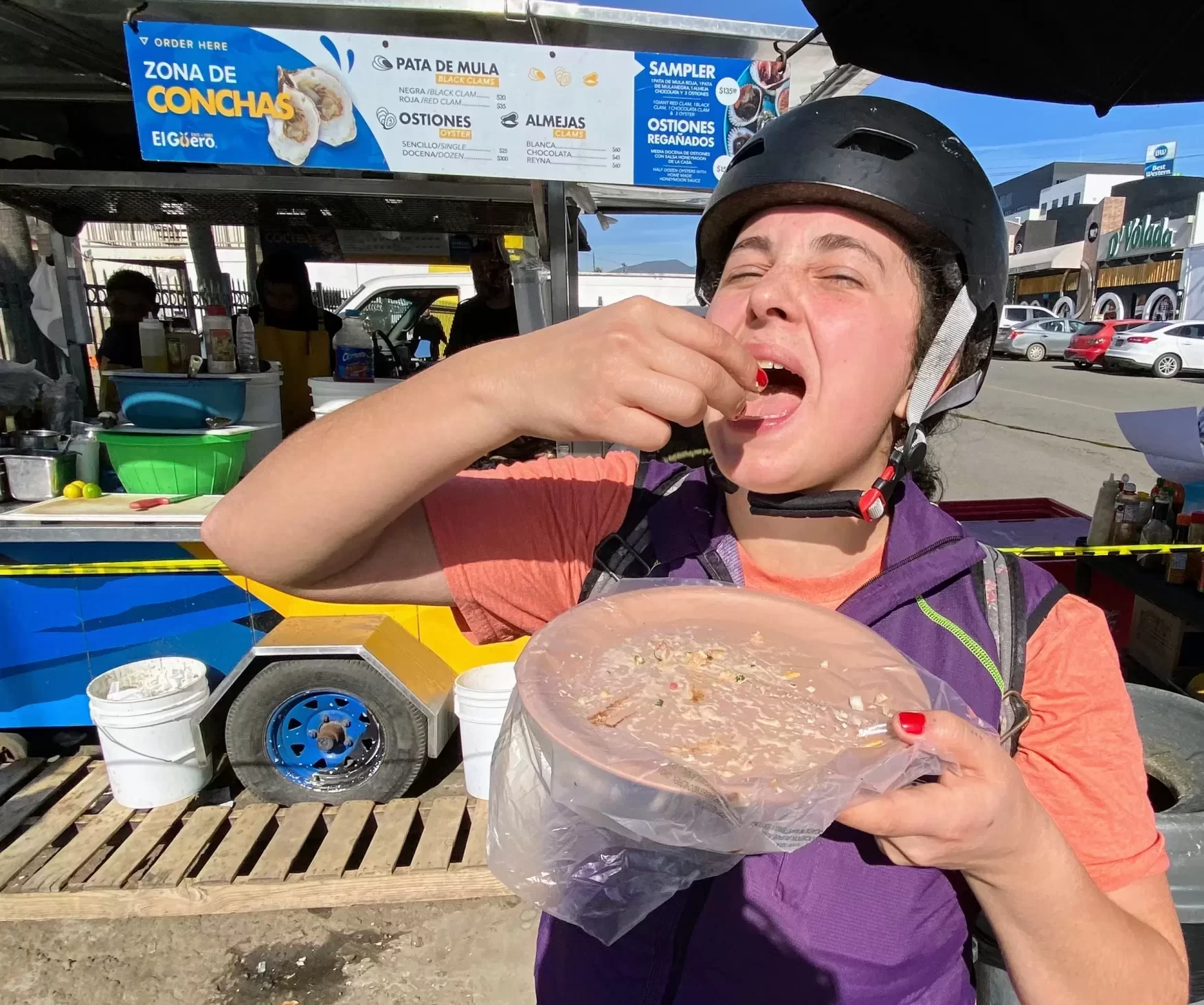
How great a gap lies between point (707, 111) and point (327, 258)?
4.37 metres

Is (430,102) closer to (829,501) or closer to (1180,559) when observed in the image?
(829,501)

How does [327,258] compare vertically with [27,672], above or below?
above

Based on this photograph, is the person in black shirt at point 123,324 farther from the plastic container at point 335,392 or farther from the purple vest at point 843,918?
the purple vest at point 843,918

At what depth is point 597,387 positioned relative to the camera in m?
1.06

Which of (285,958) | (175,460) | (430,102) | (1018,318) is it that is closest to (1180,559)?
(430,102)

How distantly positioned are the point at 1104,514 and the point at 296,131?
4.93 meters

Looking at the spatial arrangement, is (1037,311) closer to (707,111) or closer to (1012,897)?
(707,111)

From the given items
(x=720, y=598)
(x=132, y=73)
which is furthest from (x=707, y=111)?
(x=720, y=598)

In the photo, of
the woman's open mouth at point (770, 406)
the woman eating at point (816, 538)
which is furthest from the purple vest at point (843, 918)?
the woman's open mouth at point (770, 406)

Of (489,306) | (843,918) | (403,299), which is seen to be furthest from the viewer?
(403,299)

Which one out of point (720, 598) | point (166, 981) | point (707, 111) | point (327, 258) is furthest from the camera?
point (327, 258)

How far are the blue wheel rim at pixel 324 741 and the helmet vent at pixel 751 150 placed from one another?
3.12 meters

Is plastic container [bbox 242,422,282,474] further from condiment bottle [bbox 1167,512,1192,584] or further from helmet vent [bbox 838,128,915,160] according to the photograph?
condiment bottle [bbox 1167,512,1192,584]

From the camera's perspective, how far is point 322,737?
12.3 feet
